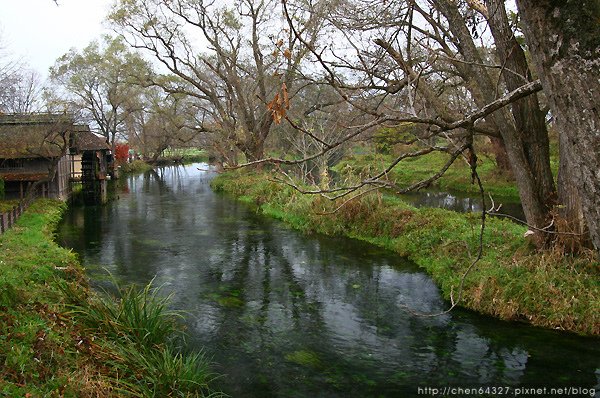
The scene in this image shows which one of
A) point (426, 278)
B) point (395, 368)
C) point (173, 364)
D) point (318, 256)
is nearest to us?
point (173, 364)

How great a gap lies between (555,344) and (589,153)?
25.0ft

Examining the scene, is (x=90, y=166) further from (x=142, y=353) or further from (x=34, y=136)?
(x=142, y=353)

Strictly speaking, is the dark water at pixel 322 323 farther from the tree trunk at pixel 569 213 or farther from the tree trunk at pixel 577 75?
the tree trunk at pixel 577 75

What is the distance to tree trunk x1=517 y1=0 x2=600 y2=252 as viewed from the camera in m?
2.09

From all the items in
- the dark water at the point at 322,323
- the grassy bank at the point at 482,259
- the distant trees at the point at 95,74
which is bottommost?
the dark water at the point at 322,323

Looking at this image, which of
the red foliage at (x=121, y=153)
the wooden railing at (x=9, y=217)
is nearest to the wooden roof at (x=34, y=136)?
the wooden railing at (x=9, y=217)

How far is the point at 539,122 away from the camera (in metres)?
10.6

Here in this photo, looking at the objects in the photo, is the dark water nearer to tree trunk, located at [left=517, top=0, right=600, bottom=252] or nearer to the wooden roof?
tree trunk, located at [left=517, top=0, right=600, bottom=252]

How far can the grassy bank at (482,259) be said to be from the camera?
925 centimetres

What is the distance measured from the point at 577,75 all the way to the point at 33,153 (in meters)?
26.5

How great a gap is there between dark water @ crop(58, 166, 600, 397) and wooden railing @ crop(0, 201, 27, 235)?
194 cm

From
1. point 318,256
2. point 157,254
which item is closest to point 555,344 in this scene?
point 318,256

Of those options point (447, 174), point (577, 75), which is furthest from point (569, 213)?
point (447, 174)

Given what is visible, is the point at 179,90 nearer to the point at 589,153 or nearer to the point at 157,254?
the point at 157,254
